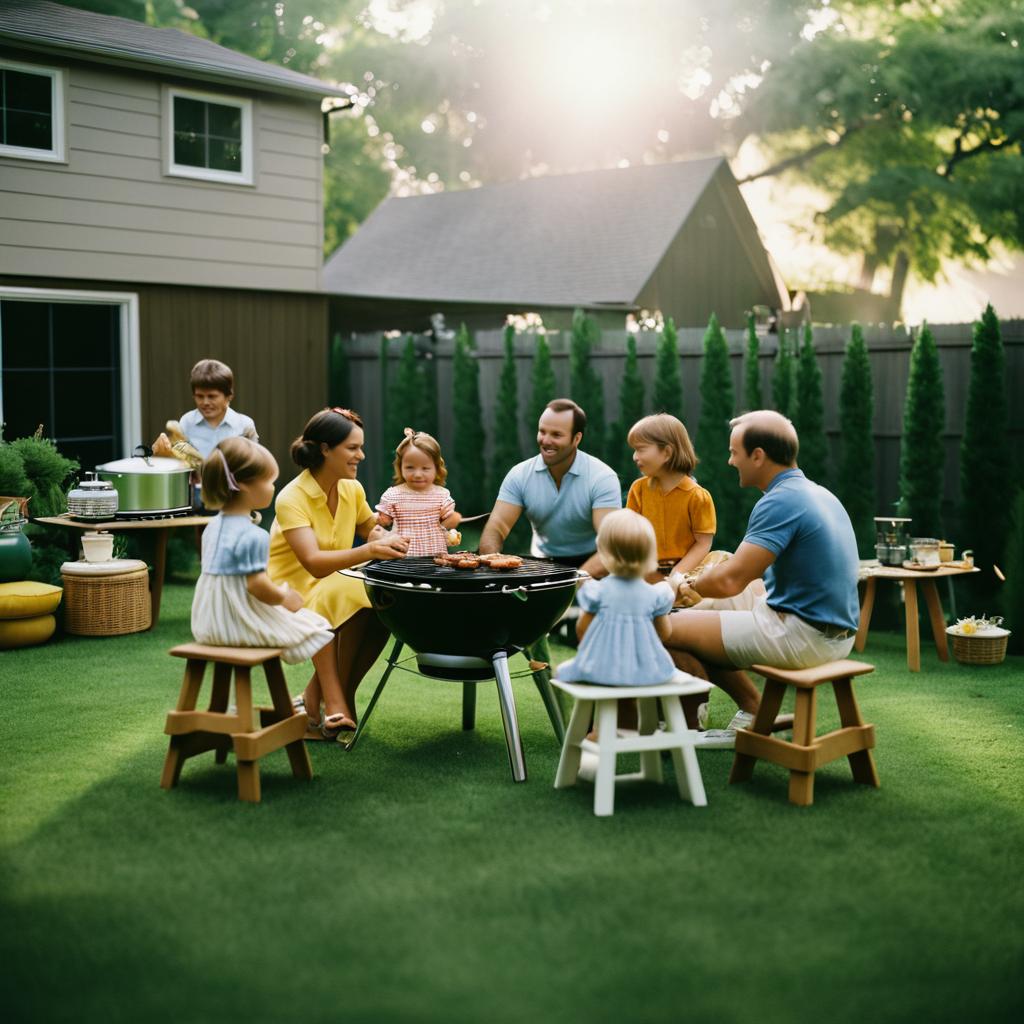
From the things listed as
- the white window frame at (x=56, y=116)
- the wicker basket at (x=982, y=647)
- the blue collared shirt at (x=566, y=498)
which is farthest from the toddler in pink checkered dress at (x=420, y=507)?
the white window frame at (x=56, y=116)

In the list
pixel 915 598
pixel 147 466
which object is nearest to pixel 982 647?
pixel 915 598

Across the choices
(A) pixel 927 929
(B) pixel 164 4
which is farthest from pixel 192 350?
(B) pixel 164 4

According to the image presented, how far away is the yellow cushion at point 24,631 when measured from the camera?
22.6ft

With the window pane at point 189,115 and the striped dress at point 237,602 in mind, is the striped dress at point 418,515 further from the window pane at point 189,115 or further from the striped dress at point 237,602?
the window pane at point 189,115

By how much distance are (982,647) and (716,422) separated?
3.35m

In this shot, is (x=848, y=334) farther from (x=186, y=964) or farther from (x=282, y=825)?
(x=186, y=964)

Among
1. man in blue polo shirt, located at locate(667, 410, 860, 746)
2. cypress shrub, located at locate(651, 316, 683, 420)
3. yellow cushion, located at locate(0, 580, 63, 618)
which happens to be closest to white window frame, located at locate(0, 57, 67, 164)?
yellow cushion, located at locate(0, 580, 63, 618)

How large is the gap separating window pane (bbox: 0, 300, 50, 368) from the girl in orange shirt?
650 cm

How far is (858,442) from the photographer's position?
28.7ft

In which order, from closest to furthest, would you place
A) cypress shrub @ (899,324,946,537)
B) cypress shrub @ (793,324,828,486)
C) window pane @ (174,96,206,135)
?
cypress shrub @ (899,324,946,537) < cypress shrub @ (793,324,828,486) < window pane @ (174,96,206,135)

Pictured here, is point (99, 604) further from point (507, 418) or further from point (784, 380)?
point (784, 380)

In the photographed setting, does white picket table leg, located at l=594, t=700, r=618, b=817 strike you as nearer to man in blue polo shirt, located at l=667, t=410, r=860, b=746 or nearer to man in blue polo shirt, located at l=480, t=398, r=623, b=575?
man in blue polo shirt, located at l=667, t=410, r=860, b=746

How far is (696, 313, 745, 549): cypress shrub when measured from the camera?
9484 mm

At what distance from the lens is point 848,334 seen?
9312mm
